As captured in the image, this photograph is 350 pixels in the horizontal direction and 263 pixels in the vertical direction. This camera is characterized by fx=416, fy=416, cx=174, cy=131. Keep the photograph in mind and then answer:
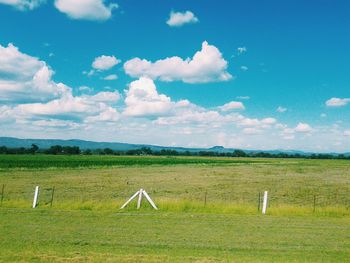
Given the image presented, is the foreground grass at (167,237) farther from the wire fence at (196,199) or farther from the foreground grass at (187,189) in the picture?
the foreground grass at (187,189)

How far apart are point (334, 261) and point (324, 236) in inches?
149

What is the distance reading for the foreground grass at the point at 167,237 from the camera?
11.9 meters

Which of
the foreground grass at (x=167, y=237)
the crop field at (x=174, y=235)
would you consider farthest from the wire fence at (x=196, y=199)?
the foreground grass at (x=167, y=237)

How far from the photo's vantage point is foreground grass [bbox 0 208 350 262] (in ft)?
39.0

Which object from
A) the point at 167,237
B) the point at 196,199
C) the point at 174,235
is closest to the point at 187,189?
the point at 196,199

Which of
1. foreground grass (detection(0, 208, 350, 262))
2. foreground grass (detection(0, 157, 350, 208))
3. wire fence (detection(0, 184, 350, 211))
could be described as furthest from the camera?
foreground grass (detection(0, 157, 350, 208))

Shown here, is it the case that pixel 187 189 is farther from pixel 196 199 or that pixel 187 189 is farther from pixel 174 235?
pixel 174 235

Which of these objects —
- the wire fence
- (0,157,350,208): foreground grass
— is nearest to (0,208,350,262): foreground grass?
the wire fence

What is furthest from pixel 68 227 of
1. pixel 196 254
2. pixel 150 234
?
pixel 196 254

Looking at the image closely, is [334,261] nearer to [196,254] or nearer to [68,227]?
[196,254]

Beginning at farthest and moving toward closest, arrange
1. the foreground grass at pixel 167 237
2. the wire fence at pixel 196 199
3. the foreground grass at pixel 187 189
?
1. the foreground grass at pixel 187 189
2. the wire fence at pixel 196 199
3. the foreground grass at pixel 167 237

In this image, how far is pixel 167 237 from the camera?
14578mm

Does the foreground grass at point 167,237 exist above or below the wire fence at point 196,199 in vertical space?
above

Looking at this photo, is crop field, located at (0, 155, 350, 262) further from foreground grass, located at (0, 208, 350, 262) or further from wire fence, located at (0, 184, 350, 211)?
wire fence, located at (0, 184, 350, 211)
